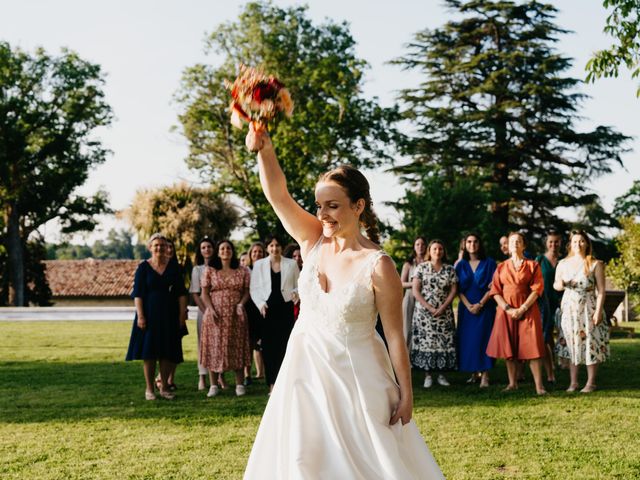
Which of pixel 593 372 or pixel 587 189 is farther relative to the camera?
pixel 587 189

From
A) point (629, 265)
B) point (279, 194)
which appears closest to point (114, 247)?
point (629, 265)

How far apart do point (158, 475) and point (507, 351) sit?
223 inches

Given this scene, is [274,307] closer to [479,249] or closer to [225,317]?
[225,317]

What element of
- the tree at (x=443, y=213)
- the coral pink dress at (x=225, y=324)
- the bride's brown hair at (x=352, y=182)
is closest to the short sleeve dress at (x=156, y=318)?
the coral pink dress at (x=225, y=324)

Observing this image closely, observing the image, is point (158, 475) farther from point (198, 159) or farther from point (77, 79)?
point (77, 79)

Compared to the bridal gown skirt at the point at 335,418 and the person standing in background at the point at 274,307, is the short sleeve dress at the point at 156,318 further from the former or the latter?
the bridal gown skirt at the point at 335,418

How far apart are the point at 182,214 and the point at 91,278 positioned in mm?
24660

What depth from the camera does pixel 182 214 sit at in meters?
38.8

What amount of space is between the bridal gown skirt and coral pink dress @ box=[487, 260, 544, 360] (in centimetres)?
687

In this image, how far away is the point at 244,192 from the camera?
40.6m

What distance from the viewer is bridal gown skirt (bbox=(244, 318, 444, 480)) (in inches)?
131

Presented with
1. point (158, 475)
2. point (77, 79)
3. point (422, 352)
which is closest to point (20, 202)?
point (77, 79)

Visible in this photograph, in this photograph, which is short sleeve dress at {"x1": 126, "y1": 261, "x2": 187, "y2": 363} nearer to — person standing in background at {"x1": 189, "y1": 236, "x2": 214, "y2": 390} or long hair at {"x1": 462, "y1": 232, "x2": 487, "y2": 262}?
person standing in background at {"x1": 189, "y1": 236, "x2": 214, "y2": 390}

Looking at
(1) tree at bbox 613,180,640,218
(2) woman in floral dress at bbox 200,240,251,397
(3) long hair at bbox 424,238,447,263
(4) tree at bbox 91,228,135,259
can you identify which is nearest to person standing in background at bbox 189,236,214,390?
(2) woman in floral dress at bbox 200,240,251,397
